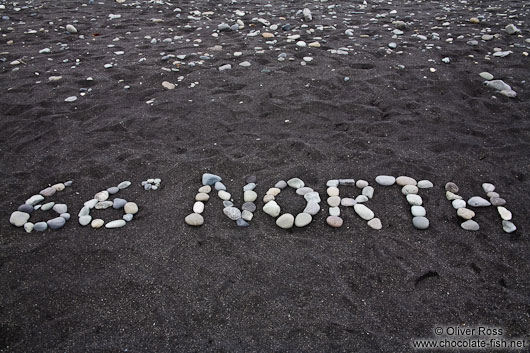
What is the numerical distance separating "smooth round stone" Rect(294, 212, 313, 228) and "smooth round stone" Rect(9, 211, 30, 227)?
2.19 metres

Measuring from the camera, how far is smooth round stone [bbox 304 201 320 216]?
2908 mm

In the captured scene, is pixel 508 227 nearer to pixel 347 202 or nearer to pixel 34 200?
pixel 347 202

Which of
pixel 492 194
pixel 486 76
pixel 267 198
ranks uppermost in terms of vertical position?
pixel 486 76

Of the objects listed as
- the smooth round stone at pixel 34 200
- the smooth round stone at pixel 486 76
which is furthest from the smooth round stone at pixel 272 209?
the smooth round stone at pixel 486 76

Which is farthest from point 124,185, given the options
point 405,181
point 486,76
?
point 486,76

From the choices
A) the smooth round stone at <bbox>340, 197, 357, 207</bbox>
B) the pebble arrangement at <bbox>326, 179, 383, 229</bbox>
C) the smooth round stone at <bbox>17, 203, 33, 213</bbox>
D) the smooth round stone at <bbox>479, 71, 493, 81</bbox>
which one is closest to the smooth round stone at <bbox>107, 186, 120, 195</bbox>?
the smooth round stone at <bbox>17, 203, 33, 213</bbox>

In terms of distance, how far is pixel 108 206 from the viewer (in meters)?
3.03

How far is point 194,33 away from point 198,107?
3.10 m

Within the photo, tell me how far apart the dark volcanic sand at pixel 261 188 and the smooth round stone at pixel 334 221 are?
5 cm

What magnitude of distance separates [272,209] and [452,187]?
63.0 inches

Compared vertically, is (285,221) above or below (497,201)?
below

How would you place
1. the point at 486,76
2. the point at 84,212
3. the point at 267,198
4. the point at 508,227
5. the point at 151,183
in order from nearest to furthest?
the point at 508,227
the point at 84,212
the point at 267,198
the point at 151,183
the point at 486,76

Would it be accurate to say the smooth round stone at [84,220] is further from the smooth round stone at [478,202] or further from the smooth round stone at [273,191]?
the smooth round stone at [478,202]

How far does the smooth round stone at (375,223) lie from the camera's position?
2.78 m
